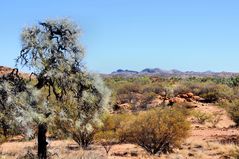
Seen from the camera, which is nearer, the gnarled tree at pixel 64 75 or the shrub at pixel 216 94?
the gnarled tree at pixel 64 75

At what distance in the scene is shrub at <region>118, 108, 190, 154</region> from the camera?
23.7 meters

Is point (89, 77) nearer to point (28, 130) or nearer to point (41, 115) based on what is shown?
point (41, 115)

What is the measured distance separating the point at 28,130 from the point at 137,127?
8.53 metres

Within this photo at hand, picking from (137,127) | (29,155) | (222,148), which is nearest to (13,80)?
(29,155)

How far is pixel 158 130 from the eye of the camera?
2375 cm

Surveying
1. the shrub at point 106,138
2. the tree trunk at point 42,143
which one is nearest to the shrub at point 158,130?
the shrub at point 106,138

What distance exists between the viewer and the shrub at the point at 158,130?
2373cm

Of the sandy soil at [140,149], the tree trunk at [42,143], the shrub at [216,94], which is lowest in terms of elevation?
the sandy soil at [140,149]

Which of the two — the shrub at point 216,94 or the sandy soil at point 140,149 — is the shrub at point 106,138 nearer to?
the sandy soil at point 140,149

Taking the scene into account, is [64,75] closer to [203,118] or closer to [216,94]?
[203,118]

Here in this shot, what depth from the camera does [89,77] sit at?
20.0 meters

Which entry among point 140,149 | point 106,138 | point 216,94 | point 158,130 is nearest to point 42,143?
point 158,130

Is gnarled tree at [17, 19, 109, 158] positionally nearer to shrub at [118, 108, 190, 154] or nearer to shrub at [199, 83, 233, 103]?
shrub at [118, 108, 190, 154]

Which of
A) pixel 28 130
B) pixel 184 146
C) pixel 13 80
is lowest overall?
pixel 184 146
